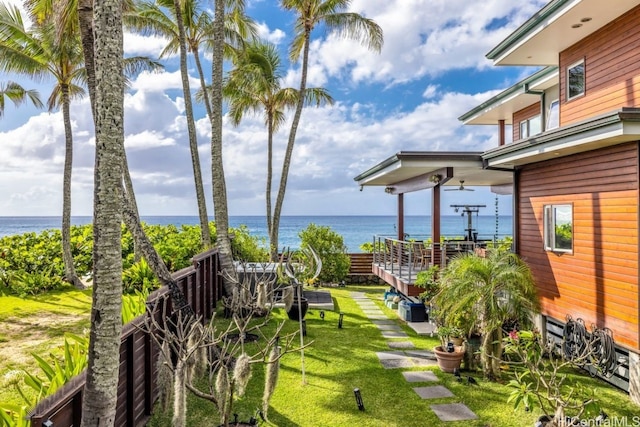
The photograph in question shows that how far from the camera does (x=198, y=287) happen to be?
912 cm

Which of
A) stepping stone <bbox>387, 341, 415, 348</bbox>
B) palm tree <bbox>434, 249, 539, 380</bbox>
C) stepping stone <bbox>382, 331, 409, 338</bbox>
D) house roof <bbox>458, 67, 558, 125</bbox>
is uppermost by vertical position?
house roof <bbox>458, 67, 558, 125</bbox>

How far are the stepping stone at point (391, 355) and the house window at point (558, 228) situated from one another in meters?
3.67

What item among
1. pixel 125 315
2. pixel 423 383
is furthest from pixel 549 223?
pixel 125 315

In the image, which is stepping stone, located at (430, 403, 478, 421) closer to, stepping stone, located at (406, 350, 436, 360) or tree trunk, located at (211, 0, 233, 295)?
stepping stone, located at (406, 350, 436, 360)

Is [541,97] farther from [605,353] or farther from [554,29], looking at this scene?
[605,353]

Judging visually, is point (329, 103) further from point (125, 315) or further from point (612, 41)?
point (125, 315)

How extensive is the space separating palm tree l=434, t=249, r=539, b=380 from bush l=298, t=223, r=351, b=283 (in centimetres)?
970

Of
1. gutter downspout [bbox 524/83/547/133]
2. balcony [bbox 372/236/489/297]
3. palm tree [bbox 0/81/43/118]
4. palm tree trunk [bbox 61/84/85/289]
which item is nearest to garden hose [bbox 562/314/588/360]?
balcony [bbox 372/236/489/297]

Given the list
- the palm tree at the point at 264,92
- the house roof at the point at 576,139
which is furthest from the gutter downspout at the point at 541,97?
the palm tree at the point at 264,92

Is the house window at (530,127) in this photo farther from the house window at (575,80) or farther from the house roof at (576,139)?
the house roof at (576,139)

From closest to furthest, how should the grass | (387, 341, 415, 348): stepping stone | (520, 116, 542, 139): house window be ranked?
the grass < (387, 341, 415, 348): stepping stone < (520, 116, 542, 139): house window

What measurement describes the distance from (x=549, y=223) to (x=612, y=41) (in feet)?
11.6

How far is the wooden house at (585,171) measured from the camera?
6.61 m

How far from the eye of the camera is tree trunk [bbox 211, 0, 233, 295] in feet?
35.3
